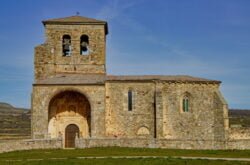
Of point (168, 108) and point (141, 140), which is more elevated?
point (168, 108)

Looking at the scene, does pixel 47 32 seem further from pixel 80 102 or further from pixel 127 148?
pixel 127 148

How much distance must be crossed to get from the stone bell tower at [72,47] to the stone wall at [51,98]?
12.0 feet

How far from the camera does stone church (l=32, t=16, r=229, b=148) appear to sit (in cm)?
3628

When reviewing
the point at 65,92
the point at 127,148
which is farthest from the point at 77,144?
the point at 65,92

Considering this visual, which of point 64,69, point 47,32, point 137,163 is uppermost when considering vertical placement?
point 47,32

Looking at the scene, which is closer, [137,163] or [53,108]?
[137,163]

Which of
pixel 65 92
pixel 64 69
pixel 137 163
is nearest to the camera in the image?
pixel 137 163

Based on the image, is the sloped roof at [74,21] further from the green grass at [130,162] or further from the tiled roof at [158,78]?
the green grass at [130,162]

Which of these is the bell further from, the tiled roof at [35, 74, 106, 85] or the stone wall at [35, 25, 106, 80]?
the tiled roof at [35, 74, 106, 85]

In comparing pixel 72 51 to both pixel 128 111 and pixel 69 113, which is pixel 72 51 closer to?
pixel 69 113

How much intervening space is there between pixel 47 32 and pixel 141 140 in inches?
594

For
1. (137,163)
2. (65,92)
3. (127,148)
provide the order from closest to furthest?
(137,163) → (127,148) → (65,92)

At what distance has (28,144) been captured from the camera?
3100 cm

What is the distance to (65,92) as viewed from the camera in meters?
37.1
